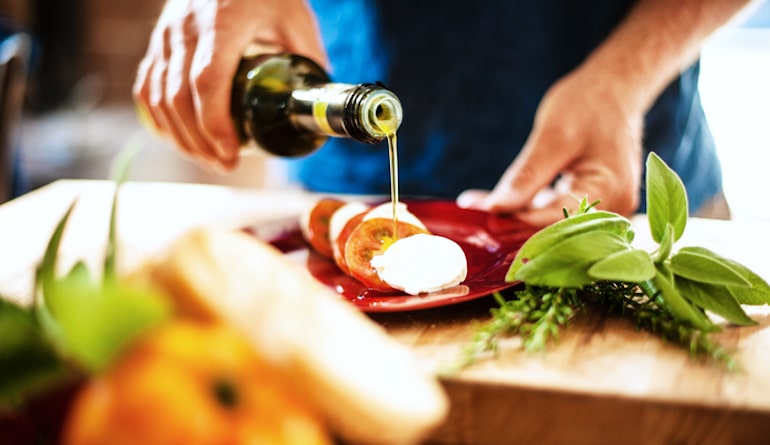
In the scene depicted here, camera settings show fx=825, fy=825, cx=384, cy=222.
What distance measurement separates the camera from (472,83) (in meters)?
1.63

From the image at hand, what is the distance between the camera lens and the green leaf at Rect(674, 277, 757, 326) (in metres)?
0.78

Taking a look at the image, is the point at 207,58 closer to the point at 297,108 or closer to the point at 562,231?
the point at 297,108

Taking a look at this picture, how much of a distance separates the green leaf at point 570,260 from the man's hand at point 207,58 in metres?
0.60

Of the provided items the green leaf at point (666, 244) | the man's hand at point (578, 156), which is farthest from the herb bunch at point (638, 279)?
the man's hand at point (578, 156)

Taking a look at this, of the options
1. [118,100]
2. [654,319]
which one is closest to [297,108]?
[654,319]

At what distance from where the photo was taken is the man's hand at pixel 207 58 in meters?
1.21

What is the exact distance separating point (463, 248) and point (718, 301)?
0.35m

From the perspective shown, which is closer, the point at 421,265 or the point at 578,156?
the point at 421,265

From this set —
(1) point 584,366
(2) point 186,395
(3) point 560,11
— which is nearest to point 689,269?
(1) point 584,366

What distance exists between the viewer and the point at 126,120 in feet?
14.9

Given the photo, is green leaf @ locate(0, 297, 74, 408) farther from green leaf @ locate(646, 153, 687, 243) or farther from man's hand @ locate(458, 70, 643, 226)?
man's hand @ locate(458, 70, 643, 226)

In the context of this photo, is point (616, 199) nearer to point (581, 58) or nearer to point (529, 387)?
point (581, 58)

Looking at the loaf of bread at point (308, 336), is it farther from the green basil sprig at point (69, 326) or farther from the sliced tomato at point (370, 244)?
the sliced tomato at point (370, 244)

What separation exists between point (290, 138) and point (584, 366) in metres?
0.64
